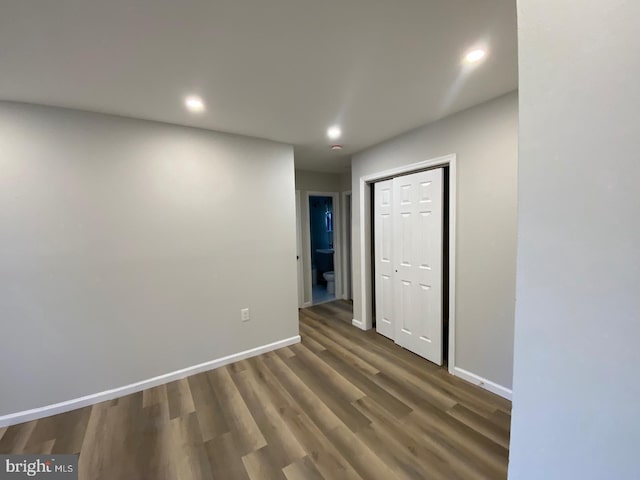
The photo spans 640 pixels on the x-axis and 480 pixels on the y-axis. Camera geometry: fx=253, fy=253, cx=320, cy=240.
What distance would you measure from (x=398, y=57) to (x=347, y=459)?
2.45 meters

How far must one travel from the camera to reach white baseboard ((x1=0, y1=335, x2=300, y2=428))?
1917mm

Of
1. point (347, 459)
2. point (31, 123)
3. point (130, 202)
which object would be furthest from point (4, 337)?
point (347, 459)

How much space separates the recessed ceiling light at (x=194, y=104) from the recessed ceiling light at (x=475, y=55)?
72.7 inches

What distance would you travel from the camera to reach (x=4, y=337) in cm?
187

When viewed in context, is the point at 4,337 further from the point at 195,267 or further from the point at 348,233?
the point at 348,233

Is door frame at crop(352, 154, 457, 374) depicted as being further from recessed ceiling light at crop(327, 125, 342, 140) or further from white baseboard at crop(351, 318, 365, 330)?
recessed ceiling light at crop(327, 125, 342, 140)

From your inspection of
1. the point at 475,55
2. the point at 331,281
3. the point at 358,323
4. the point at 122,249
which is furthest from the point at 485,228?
the point at 331,281

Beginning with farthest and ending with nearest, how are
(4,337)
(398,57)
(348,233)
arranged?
1. (348,233)
2. (4,337)
3. (398,57)

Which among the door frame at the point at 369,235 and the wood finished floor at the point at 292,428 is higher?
the door frame at the point at 369,235

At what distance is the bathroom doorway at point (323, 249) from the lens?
4762mm

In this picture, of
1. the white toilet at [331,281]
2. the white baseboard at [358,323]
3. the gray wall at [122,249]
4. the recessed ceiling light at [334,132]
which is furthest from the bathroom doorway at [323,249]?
the gray wall at [122,249]

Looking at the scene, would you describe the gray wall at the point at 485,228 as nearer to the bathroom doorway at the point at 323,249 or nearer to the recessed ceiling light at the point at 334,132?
the recessed ceiling light at the point at 334,132

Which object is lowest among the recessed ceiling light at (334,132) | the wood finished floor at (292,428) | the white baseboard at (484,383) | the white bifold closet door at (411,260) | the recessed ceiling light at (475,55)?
the wood finished floor at (292,428)

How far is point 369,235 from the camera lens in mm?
3443
